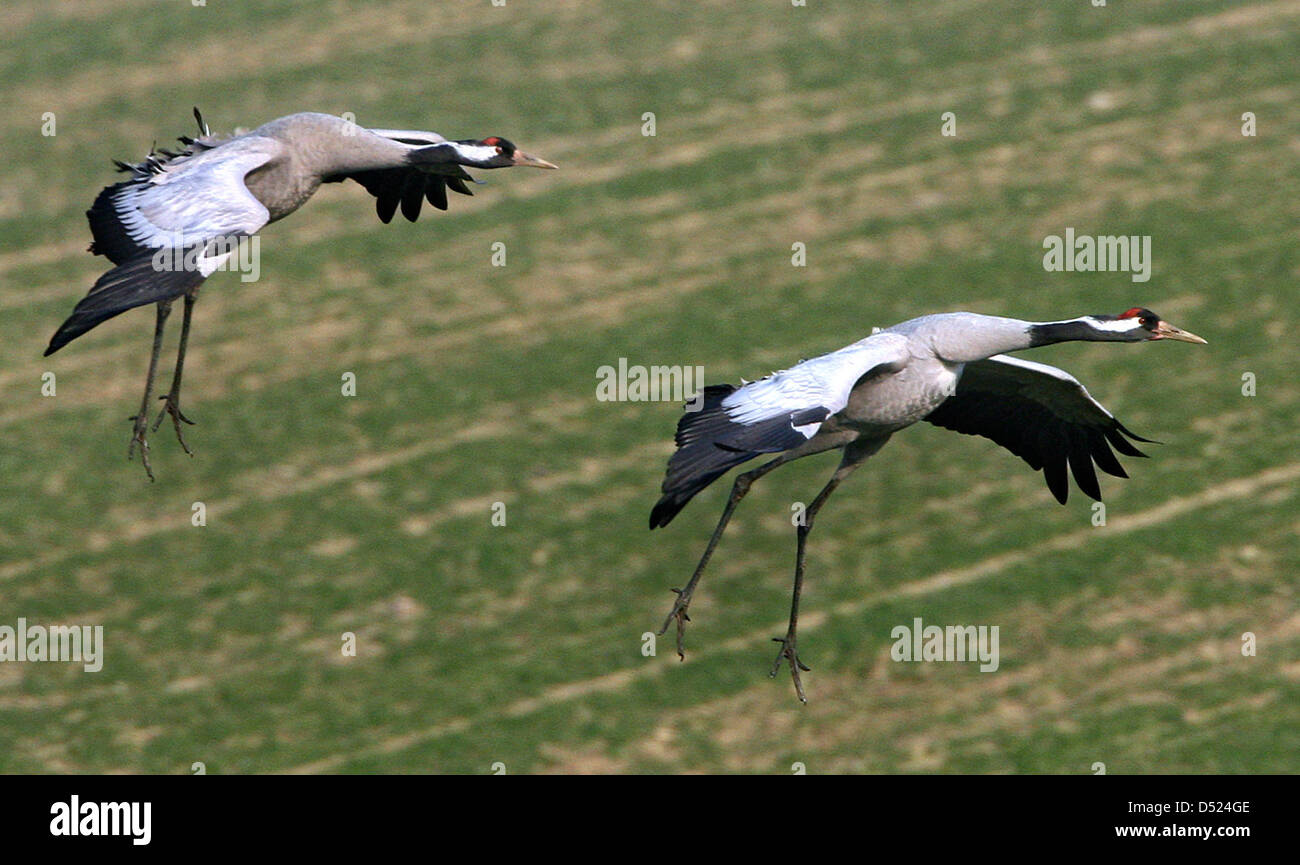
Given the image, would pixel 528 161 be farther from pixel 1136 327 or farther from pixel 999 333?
pixel 1136 327

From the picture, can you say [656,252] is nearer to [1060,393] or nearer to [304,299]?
[304,299]

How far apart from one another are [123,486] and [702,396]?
2330cm

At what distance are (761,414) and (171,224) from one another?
14.8 ft

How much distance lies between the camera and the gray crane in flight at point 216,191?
12.9m

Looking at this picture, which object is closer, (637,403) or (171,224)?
(171,224)

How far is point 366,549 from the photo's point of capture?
32625mm

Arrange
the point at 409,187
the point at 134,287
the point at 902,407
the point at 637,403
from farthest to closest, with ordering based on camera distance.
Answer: the point at 637,403 < the point at 409,187 < the point at 902,407 < the point at 134,287

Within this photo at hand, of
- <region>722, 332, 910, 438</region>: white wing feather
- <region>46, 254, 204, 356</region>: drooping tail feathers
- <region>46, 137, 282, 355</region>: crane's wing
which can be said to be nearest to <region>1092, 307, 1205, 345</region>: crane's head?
<region>722, 332, 910, 438</region>: white wing feather

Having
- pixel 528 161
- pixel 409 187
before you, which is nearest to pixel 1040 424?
pixel 528 161

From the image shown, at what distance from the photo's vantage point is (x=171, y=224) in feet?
43.9

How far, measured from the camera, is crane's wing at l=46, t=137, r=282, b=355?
500 inches

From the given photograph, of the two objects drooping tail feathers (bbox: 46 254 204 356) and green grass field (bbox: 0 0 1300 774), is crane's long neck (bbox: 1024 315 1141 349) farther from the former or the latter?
green grass field (bbox: 0 0 1300 774)
